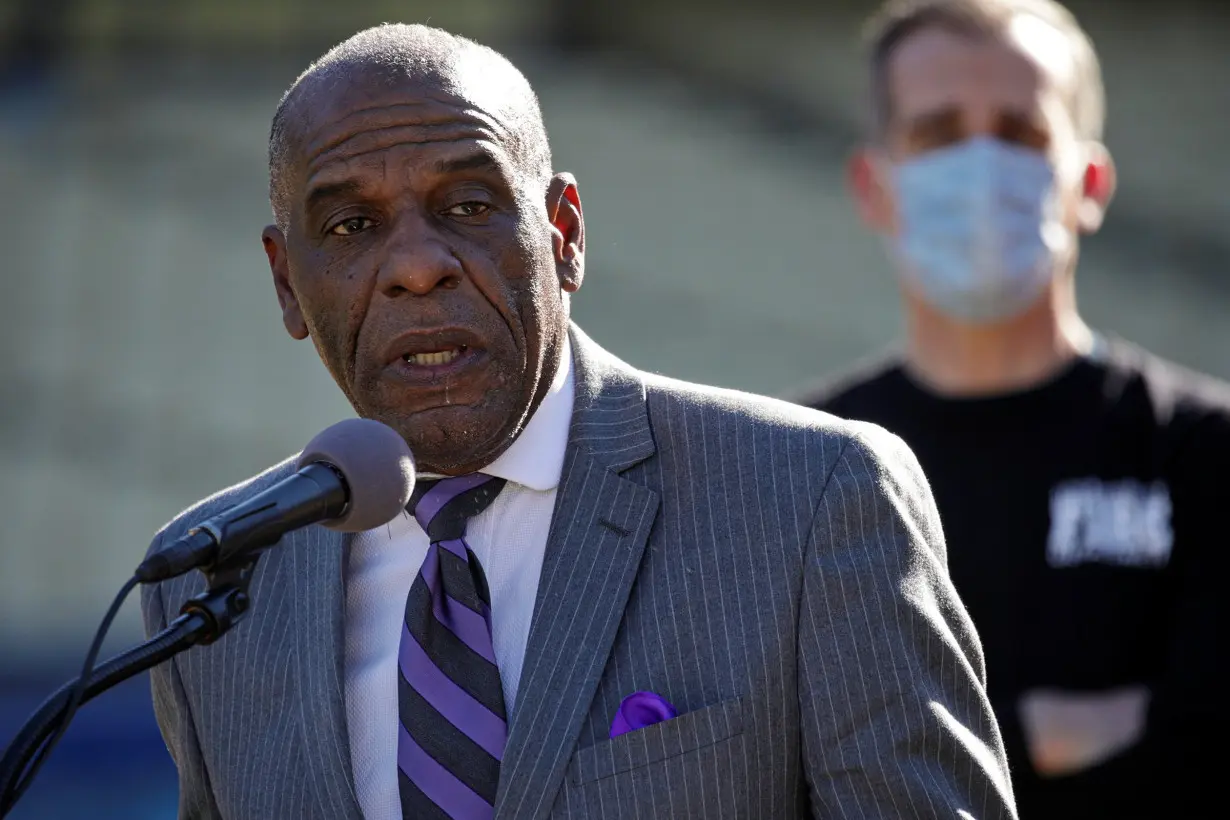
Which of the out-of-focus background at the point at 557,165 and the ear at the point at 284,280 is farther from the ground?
the out-of-focus background at the point at 557,165

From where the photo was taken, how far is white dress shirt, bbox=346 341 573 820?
2467 mm

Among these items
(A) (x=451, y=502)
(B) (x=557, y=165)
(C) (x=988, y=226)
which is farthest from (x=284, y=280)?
(B) (x=557, y=165)

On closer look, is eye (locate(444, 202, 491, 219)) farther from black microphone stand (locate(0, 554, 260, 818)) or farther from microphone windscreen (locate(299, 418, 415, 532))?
black microphone stand (locate(0, 554, 260, 818))

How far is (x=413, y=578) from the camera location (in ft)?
8.54

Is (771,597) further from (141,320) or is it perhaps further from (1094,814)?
(141,320)

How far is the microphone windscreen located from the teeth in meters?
0.39

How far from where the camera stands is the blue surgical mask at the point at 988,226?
4.31m

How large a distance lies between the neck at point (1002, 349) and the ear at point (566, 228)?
1.57 meters

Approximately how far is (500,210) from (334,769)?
81 cm

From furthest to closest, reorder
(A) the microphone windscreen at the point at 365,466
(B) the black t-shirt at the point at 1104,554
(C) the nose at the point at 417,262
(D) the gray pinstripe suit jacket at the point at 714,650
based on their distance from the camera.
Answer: (B) the black t-shirt at the point at 1104,554 → (C) the nose at the point at 417,262 → (D) the gray pinstripe suit jacket at the point at 714,650 → (A) the microphone windscreen at the point at 365,466

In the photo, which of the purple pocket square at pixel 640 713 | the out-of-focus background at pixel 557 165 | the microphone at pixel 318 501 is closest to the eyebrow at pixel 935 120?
the purple pocket square at pixel 640 713

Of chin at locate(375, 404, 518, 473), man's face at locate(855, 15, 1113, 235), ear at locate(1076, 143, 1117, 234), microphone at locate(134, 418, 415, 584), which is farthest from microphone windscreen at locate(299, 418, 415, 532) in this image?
ear at locate(1076, 143, 1117, 234)

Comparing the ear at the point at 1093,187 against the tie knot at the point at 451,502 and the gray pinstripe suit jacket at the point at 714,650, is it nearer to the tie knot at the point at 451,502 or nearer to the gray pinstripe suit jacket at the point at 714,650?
the gray pinstripe suit jacket at the point at 714,650

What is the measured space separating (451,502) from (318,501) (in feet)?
1.99
